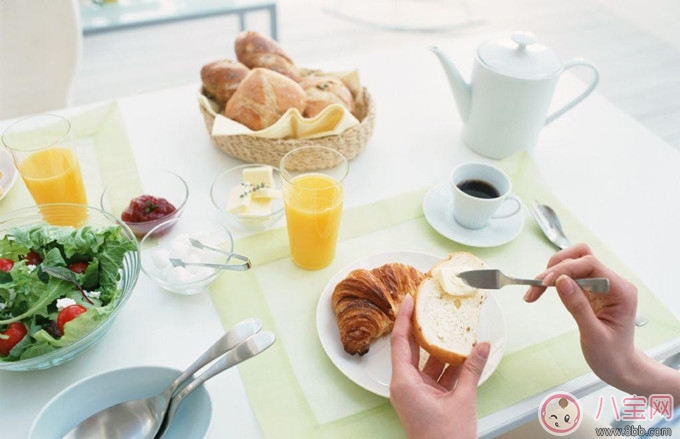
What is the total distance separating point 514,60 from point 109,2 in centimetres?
218

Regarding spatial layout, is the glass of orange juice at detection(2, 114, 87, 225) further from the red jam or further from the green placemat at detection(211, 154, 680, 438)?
the green placemat at detection(211, 154, 680, 438)

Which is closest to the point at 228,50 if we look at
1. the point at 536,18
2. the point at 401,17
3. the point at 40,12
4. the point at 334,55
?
the point at 334,55

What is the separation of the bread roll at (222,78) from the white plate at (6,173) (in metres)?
0.45

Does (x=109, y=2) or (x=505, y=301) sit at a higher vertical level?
(x=505, y=301)

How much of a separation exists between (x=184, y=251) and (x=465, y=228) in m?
0.54

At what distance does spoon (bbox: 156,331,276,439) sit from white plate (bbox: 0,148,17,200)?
0.65 meters

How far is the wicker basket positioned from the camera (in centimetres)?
114

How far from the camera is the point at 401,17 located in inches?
139

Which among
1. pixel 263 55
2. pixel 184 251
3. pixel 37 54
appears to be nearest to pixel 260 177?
pixel 184 251

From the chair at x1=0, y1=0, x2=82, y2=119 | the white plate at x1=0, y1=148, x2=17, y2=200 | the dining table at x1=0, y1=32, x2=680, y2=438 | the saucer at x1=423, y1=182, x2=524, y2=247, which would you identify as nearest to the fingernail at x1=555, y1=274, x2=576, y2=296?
the dining table at x1=0, y1=32, x2=680, y2=438

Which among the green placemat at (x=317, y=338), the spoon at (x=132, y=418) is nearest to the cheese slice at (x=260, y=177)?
the green placemat at (x=317, y=338)

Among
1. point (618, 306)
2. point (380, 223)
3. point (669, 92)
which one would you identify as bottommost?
point (669, 92)

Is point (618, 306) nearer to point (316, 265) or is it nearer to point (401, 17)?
point (316, 265)

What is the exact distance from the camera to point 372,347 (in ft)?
2.77
